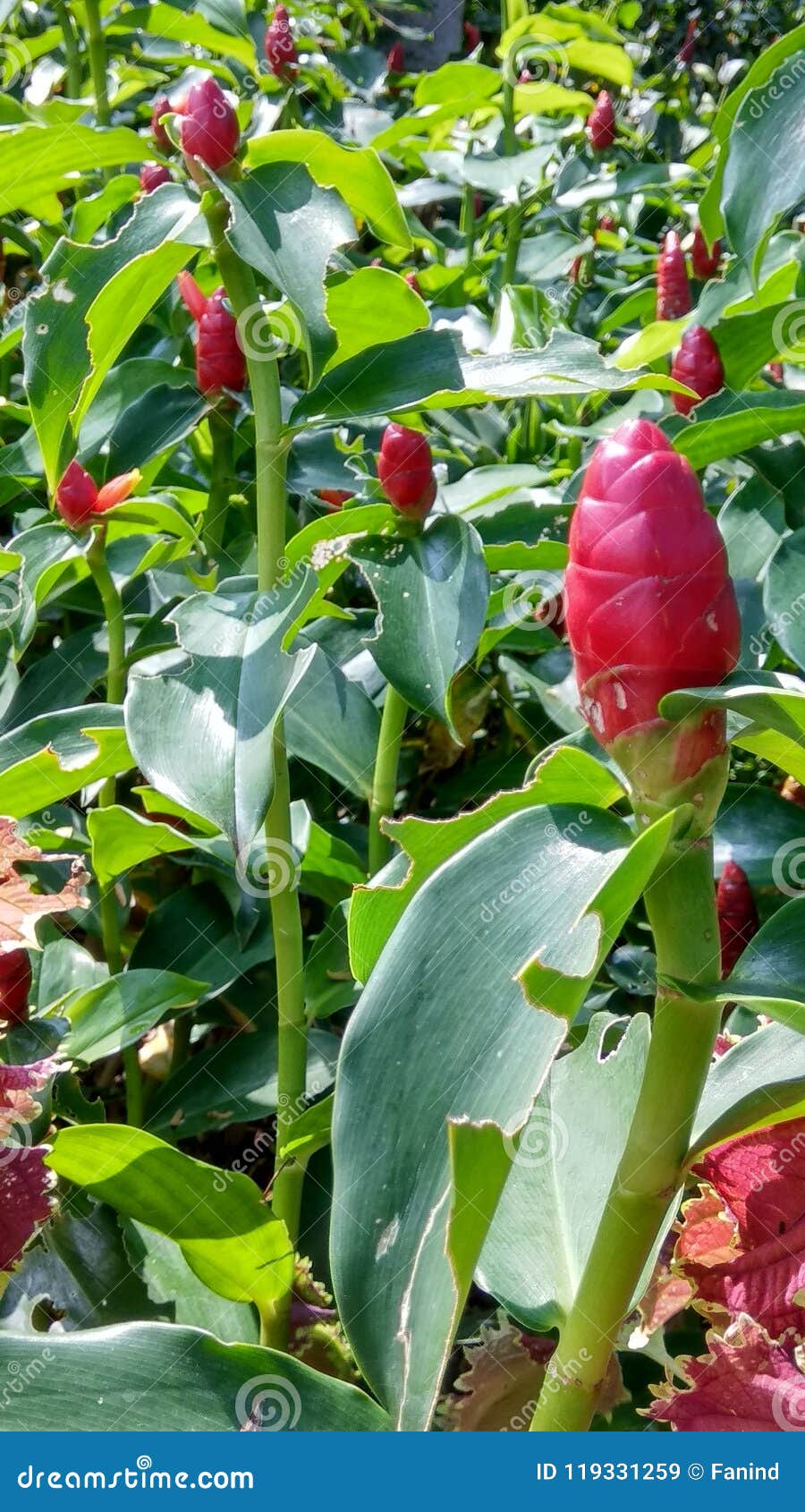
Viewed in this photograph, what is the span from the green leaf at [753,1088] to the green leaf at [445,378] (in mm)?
432

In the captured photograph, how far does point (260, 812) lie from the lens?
0.83 metres

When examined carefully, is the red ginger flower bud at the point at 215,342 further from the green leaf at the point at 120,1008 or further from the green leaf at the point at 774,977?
the green leaf at the point at 774,977

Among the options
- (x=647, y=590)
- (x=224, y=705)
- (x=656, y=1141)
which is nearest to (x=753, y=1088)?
(x=656, y=1141)

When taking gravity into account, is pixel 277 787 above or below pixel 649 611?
below

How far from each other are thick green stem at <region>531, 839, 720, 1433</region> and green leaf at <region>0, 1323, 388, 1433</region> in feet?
0.39

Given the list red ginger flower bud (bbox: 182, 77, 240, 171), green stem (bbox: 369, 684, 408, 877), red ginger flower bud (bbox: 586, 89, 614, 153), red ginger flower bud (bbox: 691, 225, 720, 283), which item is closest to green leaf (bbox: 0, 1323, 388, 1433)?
green stem (bbox: 369, 684, 408, 877)

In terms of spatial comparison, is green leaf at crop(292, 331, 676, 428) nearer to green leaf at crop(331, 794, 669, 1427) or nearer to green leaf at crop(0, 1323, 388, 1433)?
green leaf at crop(331, 794, 669, 1427)

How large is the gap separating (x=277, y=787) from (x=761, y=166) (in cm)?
72

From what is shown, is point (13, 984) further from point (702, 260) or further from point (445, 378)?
point (702, 260)

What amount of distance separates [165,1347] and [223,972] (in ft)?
1.98

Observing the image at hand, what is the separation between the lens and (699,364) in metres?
1.34

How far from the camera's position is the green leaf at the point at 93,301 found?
2.92 feet

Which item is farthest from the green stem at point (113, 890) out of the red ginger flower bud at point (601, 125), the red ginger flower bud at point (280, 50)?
the red ginger flower bud at point (601, 125)

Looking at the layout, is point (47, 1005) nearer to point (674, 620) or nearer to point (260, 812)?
point (260, 812)
